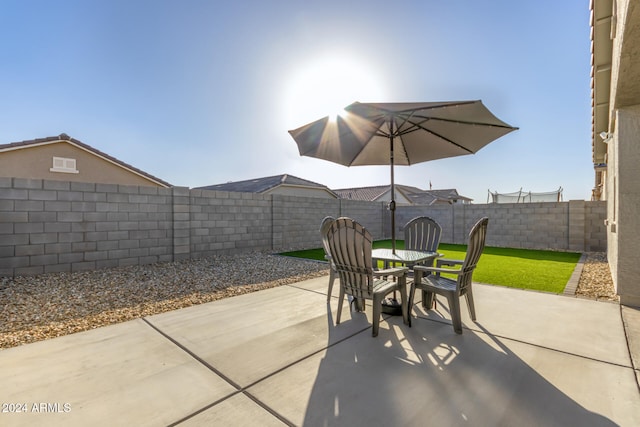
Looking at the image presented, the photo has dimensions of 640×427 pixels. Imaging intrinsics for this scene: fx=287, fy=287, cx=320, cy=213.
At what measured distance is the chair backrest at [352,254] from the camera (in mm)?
2654

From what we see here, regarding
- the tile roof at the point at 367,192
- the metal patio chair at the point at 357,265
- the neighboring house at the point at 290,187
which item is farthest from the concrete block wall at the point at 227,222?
the tile roof at the point at 367,192

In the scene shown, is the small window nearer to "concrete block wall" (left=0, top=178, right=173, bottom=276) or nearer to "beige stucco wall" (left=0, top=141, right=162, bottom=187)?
"beige stucco wall" (left=0, top=141, right=162, bottom=187)

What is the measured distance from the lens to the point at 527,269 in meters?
5.85

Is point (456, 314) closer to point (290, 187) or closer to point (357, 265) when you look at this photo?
point (357, 265)

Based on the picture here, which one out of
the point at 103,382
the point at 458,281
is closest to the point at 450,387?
the point at 458,281

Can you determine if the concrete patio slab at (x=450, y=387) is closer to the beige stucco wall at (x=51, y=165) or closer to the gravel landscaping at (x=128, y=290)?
the gravel landscaping at (x=128, y=290)

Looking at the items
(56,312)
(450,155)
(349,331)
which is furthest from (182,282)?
(450,155)

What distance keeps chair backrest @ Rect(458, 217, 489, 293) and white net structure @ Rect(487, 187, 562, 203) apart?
9635 mm

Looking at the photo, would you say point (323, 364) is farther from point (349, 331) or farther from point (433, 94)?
point (433, 94)

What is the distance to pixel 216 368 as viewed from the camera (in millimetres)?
2080

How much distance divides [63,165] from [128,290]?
11629mm

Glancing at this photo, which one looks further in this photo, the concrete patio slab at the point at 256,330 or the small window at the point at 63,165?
the small window at the point at 63,165

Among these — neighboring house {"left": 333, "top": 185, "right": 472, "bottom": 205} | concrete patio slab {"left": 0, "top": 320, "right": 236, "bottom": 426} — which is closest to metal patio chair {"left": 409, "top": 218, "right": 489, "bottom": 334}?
concrete patio slab {"left": 0, "top": 320, "right": 236, "bottom": 426}

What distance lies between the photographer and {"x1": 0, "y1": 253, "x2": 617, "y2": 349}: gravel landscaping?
9.89 ft
